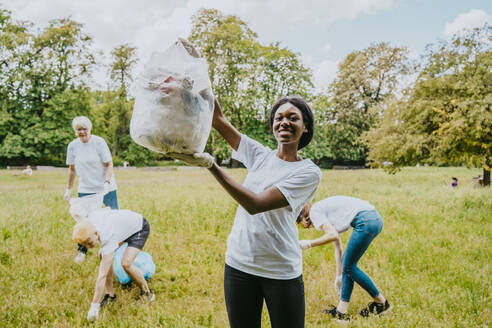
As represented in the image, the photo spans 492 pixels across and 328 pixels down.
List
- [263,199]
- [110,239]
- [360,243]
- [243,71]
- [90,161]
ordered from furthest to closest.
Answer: [243,71] → [90,161] → [110,239] → [360,243] → [263,199]

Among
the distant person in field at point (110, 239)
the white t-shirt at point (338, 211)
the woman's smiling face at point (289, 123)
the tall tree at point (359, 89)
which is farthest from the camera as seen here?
the tall tree at point (359, 89)

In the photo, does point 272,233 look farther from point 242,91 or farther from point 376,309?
point 242,91

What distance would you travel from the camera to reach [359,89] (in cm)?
3250

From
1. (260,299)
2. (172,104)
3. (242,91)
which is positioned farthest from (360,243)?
(242,91)

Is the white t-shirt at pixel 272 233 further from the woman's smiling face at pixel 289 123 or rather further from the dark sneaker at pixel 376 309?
the dark sneaker at pixel 376 309

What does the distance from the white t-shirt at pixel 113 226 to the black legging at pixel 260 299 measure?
205 cm

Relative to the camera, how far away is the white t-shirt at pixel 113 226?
11.6 ft

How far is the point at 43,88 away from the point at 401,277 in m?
28.9

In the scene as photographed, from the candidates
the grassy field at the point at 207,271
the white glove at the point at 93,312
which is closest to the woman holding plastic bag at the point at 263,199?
the grassy field at the point at 207,271

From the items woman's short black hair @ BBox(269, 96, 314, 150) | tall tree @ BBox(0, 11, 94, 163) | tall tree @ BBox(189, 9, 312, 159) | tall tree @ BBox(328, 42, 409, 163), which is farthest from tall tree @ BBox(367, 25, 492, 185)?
tall tree @ BBox(0, 11, 94, 163)

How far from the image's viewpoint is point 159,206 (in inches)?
333

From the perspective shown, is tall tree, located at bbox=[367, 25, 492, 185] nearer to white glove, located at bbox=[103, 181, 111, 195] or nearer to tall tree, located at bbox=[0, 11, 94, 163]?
white glove, located at bbox=[103, 181, 111, 195]

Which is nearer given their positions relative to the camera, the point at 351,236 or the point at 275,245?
the point at 275,245

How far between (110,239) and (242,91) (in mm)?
22336
